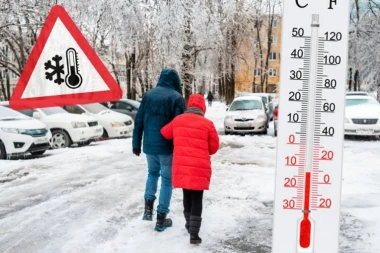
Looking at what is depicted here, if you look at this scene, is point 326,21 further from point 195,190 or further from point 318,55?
point 195,190

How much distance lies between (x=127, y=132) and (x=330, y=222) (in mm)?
13910

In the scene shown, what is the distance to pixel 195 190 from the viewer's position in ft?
15.2

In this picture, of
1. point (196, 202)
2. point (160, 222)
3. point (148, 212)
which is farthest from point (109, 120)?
point (196, 202)

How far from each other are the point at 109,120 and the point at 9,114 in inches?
181

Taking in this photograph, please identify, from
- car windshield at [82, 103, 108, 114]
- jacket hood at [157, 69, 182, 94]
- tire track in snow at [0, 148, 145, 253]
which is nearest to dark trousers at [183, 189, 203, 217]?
jacket hood at [157, 69, 182, 94]

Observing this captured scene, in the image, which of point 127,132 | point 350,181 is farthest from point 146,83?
point 350,181

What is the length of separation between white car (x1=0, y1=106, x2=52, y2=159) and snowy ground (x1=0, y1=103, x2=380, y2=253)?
0.44 meters

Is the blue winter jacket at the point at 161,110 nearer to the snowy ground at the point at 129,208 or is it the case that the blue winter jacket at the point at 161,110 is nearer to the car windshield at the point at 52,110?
the snowy ground at the point at 129,208

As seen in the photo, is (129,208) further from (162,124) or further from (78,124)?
(78,124)

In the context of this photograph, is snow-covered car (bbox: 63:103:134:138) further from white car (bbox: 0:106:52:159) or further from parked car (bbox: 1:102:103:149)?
white car (bbox: 0:106:52:159)

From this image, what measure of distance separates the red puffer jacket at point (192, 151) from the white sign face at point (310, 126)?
6.43ft

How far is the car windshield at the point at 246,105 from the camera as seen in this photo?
57.4 ft

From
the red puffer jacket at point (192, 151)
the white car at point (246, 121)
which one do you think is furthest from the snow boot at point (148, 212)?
the white car at point (246, 121)

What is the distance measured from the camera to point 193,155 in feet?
14.9
